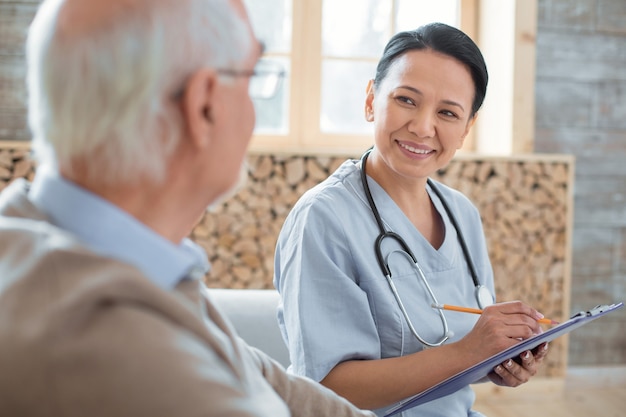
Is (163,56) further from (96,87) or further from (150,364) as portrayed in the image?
(150,364)

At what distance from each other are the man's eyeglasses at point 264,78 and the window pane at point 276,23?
8.77ft

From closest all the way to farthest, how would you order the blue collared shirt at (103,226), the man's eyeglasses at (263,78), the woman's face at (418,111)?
the blue collared shirt at (103,226)
the man's eyeglasses at (263,78)
the woman's face at (418,111)

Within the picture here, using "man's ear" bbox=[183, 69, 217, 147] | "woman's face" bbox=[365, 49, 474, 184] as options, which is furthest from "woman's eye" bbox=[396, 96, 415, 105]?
"man's ear" bbox=[183, 69, 217, 147]

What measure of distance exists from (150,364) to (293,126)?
2973mm

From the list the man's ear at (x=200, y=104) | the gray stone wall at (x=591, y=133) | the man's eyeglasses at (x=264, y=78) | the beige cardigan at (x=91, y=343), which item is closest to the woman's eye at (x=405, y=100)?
the man's eyeglasses at (x=264, y=78)

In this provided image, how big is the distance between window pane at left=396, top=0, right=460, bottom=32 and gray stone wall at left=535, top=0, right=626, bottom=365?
43cm

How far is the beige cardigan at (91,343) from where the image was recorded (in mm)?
601

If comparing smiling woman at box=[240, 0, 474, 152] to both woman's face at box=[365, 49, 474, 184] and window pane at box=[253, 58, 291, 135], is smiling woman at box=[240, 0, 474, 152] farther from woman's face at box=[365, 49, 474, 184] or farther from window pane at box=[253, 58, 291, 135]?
woman's face at box=[365, 49, 474, 184]

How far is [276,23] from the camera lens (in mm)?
3520

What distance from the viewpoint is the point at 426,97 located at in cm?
156

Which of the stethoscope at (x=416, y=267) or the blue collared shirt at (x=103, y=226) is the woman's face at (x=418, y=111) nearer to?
the stethoscope at (x=416, y=267)

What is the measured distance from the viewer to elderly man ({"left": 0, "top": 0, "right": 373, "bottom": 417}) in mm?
A: 607

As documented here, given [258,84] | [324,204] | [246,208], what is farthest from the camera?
[246,208]

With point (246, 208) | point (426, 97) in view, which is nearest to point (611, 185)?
point (246, 208)
